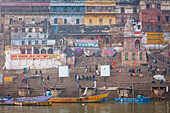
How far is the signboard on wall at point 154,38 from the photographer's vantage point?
2721 inches

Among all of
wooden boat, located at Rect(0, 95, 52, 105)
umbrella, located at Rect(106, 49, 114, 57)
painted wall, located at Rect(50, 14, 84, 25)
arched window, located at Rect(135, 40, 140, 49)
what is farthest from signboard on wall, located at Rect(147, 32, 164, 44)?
wooden boat, located at Rect(0, 95, 52, 105)

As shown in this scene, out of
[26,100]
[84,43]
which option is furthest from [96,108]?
[84,43]

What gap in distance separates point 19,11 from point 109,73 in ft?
107

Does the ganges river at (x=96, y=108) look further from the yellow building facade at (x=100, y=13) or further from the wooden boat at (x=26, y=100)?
the yellow building facade at (x=100, y=13)

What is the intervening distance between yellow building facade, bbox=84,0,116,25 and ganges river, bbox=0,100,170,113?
3677 cm

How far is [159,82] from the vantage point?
49.1 metres

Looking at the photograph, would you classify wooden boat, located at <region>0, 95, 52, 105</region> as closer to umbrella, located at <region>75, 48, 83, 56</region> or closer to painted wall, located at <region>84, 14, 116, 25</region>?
umbrella, located at <region>75, 48, 83, 56</region>

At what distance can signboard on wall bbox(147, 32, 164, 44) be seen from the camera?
69125 mm

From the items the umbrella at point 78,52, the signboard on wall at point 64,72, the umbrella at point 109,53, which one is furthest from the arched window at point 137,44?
the signboard on wall at point 64,72

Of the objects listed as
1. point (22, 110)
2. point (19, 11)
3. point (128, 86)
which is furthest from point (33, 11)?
point (22, 110)

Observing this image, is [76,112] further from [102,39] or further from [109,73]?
[102,39]

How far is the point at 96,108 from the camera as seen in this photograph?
37.6 meters

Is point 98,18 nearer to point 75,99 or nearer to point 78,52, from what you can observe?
point 78,52

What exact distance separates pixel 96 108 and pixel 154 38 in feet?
116
